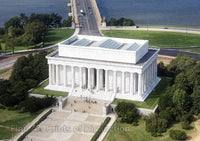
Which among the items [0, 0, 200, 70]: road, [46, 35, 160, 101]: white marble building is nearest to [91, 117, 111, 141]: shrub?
[46, 35, 160, 101]: white marble building

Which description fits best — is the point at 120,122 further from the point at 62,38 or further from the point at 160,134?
the point at 62,38

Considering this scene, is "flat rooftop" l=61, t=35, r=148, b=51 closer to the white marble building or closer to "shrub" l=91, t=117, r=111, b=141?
the white marble building

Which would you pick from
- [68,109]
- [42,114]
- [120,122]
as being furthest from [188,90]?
[42,114]

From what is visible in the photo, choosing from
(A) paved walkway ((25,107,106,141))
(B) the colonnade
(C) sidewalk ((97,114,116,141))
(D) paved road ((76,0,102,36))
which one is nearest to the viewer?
(C) sidewalk ((97,114,116,141))

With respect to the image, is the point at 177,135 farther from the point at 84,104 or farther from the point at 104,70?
the point at 104,70

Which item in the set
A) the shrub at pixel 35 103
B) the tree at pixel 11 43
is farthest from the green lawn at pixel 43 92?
the tree at pixel 11 43

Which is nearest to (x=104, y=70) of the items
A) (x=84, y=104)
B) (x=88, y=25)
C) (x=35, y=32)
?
(x=84, y=104)
